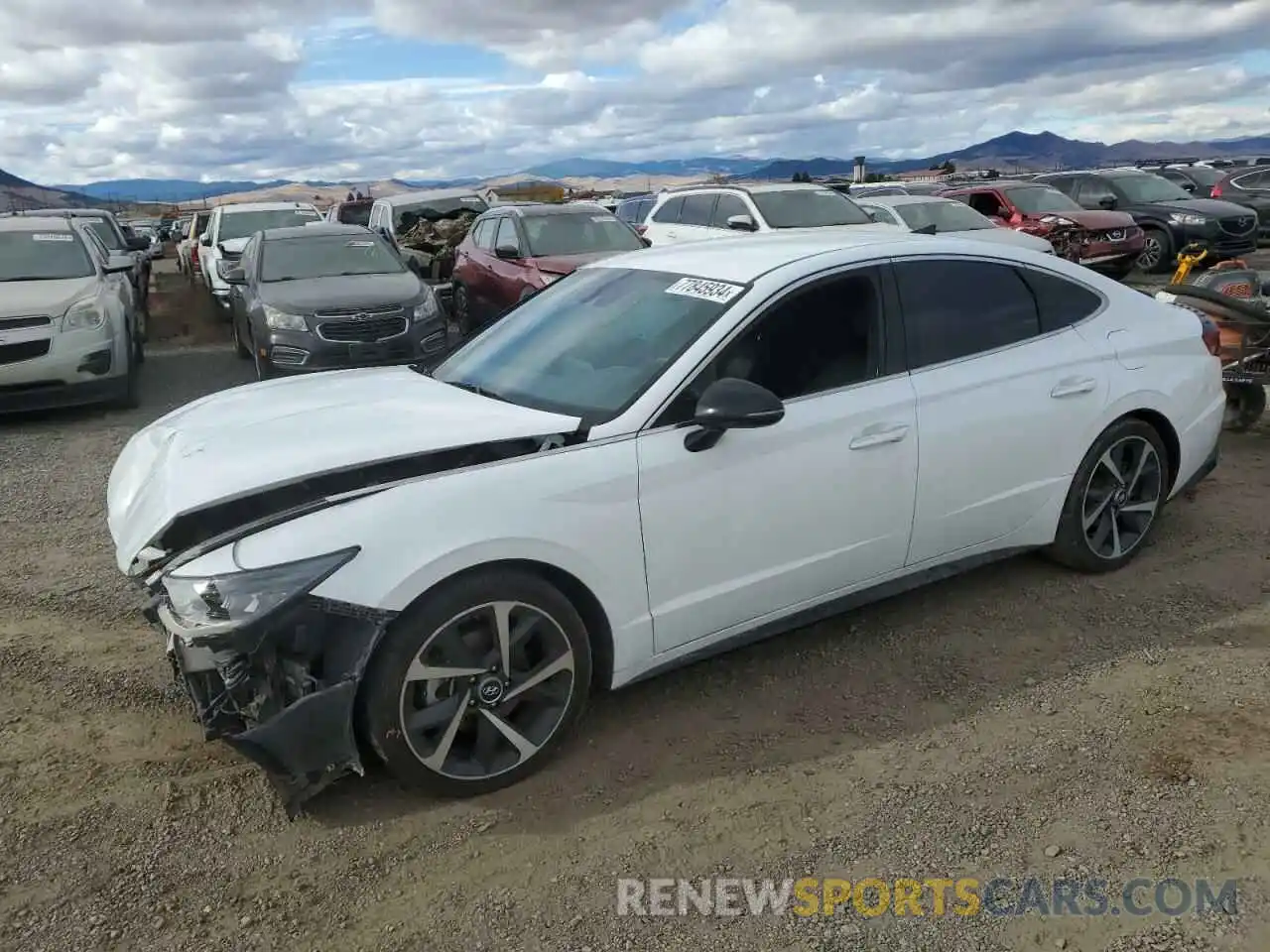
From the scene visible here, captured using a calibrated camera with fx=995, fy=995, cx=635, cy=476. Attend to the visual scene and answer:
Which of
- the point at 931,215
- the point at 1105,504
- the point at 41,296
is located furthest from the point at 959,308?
the point at 931,215

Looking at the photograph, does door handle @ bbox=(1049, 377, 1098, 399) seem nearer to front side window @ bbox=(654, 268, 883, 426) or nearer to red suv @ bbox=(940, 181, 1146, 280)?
front side window @ bbox=(654, 268, 883, 426)

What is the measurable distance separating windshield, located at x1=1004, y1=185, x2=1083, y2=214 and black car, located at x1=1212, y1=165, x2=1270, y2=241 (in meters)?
5.53

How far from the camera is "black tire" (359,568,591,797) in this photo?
113 inches

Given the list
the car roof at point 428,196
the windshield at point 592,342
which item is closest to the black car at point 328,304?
the windshield at point 592,342

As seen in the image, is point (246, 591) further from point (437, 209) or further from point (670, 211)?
point (437, 209)

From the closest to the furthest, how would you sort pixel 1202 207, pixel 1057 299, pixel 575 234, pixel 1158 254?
pixel 1057 299, pixel 575 234, pixel 1158 254, pixel 1202 207

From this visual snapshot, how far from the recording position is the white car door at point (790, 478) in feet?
10.9

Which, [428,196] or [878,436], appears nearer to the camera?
[878,436]

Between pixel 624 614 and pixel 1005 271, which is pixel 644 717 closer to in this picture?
pixel 624 614

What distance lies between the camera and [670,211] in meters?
14.5

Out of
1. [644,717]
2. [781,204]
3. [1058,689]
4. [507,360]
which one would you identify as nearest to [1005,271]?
[1058,689]

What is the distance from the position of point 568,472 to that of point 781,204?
33.5 feet

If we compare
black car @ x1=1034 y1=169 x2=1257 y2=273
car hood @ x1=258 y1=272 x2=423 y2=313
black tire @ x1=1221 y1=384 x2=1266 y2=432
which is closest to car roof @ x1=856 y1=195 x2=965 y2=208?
black car @ x1=1034 y1=169 x2=1257 y2=273

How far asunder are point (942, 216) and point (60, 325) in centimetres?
1101
